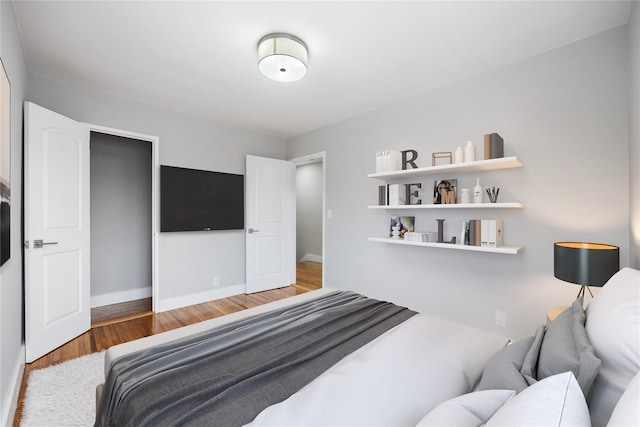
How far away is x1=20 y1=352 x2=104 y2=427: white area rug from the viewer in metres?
1.66

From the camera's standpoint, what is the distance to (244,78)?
272 cm

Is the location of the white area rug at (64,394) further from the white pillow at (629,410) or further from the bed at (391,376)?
the white pillow at (629,410)

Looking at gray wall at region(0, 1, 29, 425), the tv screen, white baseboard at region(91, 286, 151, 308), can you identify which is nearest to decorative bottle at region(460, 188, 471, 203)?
the tv screen

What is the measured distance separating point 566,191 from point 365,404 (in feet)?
7.72

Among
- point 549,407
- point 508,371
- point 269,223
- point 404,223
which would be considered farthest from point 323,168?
point 549,407

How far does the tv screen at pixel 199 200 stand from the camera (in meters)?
3.46

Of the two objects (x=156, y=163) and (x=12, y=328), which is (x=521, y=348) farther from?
(x=156, y=163)

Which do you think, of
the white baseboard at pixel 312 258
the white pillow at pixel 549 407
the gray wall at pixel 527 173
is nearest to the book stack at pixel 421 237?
the gray wall at pixel 527 173

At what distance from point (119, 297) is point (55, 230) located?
5.70 feet

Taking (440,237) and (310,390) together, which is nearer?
(310,390)

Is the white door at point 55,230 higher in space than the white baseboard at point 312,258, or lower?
higher

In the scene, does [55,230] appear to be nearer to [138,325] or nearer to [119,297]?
[138,325]

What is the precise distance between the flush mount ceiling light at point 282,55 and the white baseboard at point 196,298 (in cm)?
293

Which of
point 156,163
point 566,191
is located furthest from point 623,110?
point 156,163
